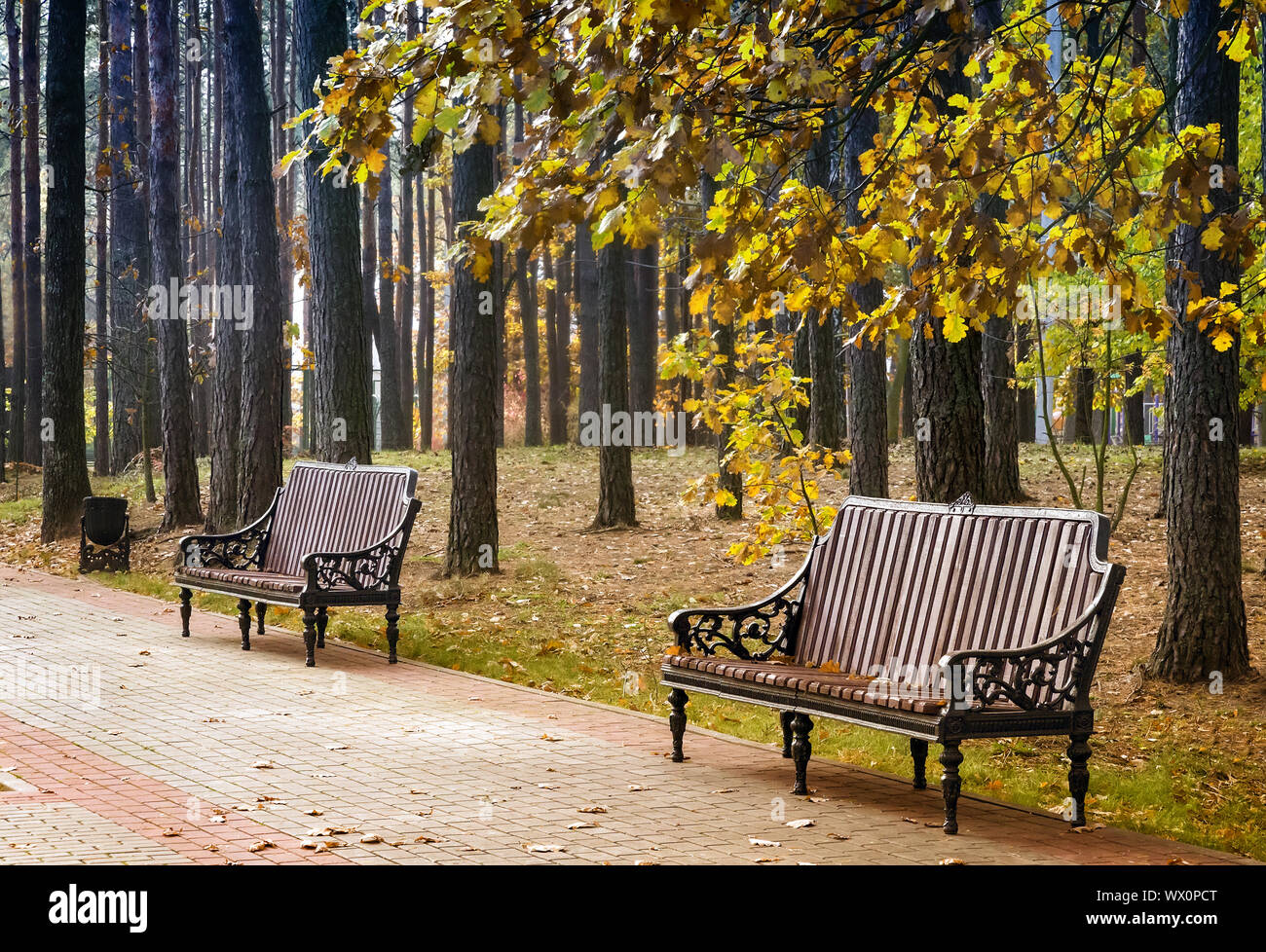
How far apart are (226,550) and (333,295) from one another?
3.20m

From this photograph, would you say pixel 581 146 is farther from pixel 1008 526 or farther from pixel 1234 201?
pixel 1234 201

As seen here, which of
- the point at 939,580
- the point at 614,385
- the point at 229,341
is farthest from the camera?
the point at 614,385

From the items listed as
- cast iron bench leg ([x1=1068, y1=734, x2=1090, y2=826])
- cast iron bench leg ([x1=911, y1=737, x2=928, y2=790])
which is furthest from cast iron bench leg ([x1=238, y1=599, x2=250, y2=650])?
cast iron bench leg ([x1=1068, y1=734, x2=1090, y2=826])

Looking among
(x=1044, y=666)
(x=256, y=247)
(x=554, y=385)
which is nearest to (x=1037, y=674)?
(x=1044, y=666)

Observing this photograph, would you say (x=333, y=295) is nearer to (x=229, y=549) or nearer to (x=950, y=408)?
(x=229, y=549)

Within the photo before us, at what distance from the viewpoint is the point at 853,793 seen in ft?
21.5

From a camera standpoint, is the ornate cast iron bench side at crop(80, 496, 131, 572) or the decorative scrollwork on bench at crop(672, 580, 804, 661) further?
the ornate cast iron bench side at crop(80, 496, 131, 572)

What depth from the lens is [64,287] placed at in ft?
64.3

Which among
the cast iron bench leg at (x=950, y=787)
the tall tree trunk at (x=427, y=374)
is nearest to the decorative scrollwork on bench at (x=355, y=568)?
the cast iron bench leg at (x=950, y=787)

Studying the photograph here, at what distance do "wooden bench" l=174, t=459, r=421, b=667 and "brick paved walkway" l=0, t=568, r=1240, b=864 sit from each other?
783mm

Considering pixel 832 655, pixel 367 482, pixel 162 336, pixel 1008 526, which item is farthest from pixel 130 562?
pixel 1008 526

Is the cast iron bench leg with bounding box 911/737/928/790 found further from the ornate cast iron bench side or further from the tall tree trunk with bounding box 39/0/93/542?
the tall tree trunk with bounding box 39/0/93/542

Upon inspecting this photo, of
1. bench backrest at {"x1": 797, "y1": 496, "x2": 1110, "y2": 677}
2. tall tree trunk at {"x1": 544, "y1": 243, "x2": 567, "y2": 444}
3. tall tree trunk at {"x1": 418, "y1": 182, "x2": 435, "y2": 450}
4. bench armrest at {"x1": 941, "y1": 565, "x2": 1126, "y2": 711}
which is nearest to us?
bench armrest at {"x1": 941, "y1": 565, "x2": 1126, "y2": 711}

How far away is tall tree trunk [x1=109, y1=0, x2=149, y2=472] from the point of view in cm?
2504
